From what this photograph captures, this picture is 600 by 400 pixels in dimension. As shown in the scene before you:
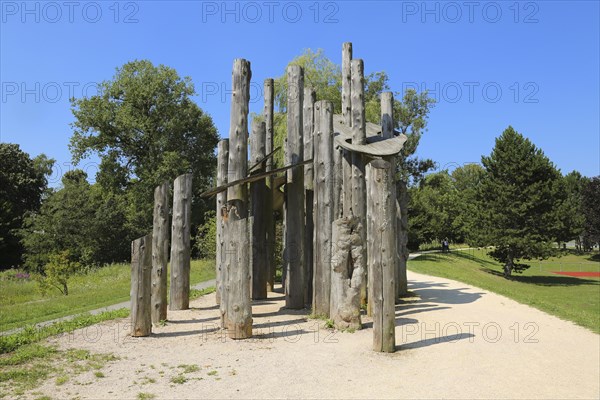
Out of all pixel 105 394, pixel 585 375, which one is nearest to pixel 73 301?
pixel 105 394

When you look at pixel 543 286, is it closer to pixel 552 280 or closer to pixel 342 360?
pixel 552 280

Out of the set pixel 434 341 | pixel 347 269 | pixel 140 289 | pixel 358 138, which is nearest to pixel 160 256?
pixel 140 289

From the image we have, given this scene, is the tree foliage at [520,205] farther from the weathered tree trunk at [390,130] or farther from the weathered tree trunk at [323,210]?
the weathered tree trunk at [323,210]

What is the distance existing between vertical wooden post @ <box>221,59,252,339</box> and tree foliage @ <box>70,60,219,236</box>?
83.4 feet

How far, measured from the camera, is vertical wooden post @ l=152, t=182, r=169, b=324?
10.7 meters

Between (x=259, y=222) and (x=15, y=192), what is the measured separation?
126 feet

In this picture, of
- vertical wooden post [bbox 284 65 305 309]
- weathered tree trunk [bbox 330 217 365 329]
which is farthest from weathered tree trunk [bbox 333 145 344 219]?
weathered tree trunk [bbox 330 217 365 329]

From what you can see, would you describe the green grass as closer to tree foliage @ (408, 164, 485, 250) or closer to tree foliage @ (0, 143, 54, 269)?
tree foliage @ (408, 164, 485, 250)

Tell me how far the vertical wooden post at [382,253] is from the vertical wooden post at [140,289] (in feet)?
14.8

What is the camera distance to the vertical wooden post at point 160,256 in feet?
35.0

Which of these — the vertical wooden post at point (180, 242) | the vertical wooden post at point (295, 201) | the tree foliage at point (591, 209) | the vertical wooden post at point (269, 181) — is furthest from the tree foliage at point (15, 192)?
the tree foliage at point (591, 209)

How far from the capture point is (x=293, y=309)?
1187 centimetres

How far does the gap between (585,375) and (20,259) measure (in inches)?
1689

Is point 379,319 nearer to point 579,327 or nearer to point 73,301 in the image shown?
point 579,327
